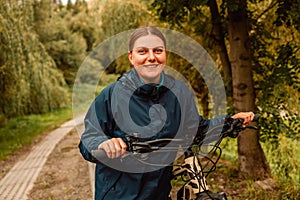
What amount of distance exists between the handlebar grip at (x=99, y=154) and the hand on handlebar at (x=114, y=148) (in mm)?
31

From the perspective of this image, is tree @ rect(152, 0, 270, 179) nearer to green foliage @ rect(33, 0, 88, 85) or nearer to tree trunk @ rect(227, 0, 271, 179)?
tree trunk @ rect(227, 0, 271, 179)

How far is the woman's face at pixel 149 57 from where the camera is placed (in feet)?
6.38

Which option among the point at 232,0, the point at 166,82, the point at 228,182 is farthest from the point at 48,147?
the point at 166,82

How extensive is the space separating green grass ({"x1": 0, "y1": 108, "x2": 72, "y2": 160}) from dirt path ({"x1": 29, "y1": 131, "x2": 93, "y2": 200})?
1.35 metres

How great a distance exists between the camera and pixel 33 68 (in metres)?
11.3

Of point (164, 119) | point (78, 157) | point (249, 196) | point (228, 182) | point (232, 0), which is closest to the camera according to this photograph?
point (164, 119)

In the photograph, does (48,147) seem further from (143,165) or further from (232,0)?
(143,165)

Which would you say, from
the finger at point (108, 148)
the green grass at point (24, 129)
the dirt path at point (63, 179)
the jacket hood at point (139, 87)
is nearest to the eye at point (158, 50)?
the jacket hood at point (139, 87)

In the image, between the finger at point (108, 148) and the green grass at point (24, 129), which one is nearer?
the finger at point (108, 148)

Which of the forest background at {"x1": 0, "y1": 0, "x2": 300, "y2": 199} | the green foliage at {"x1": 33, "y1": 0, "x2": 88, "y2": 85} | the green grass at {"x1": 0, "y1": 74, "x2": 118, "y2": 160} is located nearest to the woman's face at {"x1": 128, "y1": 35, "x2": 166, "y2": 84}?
the forest background at {"x1": 0, "y1": 0, "x2": 300, "y2": 199}

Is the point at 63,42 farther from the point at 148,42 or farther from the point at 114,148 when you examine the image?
the point at 114,148

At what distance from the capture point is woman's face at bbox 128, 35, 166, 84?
6.38ft

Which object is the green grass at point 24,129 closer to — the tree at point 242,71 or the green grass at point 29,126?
the green grass at point 29,126

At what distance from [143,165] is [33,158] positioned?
6633 millimetres
